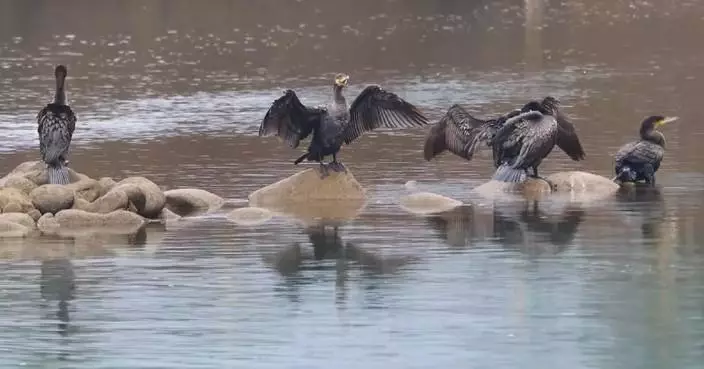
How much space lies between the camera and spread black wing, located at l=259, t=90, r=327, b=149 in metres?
21.3

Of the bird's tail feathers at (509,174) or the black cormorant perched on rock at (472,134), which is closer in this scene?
the bird's tail feathers at (509,174)

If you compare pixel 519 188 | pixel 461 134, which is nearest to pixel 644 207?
pixel 519 188

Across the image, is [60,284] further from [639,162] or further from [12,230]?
[639,162]

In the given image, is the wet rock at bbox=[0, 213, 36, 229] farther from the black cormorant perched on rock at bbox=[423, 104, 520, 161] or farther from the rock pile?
the black cormorant perched on rock at bbox=[423, 104, 520, 161]

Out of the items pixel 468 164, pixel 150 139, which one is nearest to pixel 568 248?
pixel 468 164

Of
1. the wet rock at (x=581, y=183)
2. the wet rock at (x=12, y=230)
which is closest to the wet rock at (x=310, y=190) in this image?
the wet rock at (x=581, y=183)

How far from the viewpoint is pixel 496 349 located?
13.5 metres

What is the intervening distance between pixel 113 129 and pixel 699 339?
1889 cm

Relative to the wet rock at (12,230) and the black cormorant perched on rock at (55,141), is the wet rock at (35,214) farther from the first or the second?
the black cormorant perched on rock at (55,141)

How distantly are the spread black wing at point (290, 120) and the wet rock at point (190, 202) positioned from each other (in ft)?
3.52

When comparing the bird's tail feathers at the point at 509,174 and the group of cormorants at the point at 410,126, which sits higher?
the group of cormorants at the point at 410,126

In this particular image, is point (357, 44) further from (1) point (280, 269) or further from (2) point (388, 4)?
(1) point (280, 269)

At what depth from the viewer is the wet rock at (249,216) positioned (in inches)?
812

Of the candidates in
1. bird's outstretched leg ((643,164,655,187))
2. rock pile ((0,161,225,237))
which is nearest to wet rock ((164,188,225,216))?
rock pile ((0,161,225,237))
